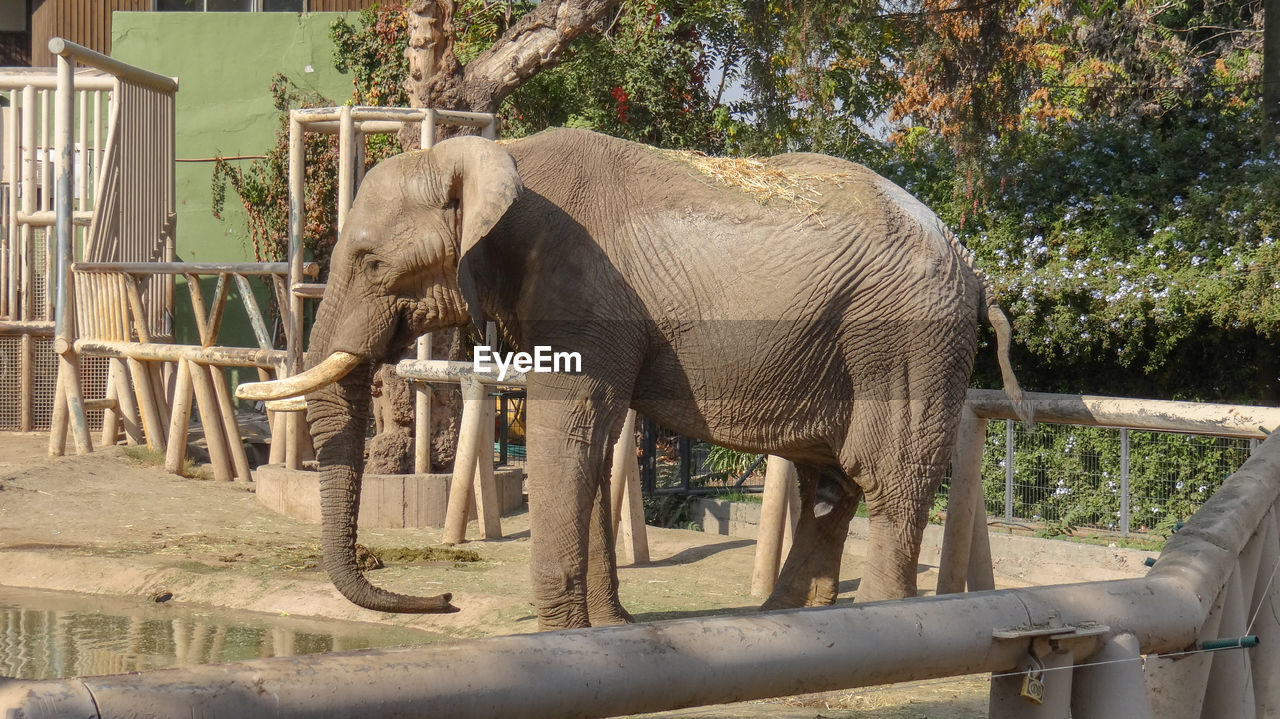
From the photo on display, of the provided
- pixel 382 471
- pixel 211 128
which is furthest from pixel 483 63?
pixel 211 128

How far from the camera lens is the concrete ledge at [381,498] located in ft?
30.7

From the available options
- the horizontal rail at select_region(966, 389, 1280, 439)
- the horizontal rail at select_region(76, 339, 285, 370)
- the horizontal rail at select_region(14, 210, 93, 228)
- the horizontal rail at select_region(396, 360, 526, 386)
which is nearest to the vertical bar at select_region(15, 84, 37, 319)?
the horizontal rail at select_region(14, 210, 93, 228)

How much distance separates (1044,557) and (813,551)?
411cm

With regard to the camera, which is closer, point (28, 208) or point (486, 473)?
point (486, 473)

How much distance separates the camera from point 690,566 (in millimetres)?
8398

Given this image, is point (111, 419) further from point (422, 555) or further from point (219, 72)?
point (219, 72)

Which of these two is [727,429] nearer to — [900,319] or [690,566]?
[900,319]

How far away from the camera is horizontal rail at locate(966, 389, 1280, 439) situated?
17.6ft

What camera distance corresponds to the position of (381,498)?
9.39 m

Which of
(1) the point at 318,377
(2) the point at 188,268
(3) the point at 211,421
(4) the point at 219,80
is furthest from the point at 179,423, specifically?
(4) the point at 219,80

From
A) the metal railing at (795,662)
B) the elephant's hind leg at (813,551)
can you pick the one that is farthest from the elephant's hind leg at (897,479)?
the metal railing at (795,662)

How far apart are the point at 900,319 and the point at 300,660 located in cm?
388

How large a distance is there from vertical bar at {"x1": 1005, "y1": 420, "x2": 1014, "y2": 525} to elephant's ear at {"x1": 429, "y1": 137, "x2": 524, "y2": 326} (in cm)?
652

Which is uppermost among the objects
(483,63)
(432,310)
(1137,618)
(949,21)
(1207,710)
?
(949,21)
